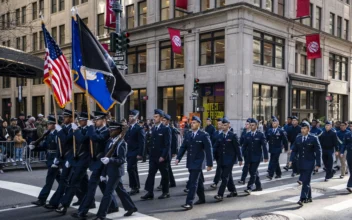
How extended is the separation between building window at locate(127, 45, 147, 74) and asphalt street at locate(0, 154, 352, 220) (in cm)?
2252

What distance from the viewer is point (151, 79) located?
109ft

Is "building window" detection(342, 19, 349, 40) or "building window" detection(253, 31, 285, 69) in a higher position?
"building window" detection(342, 19, 349, 40)

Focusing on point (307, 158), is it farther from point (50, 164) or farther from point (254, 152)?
point (50, 164)

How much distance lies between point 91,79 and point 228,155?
3864 mm

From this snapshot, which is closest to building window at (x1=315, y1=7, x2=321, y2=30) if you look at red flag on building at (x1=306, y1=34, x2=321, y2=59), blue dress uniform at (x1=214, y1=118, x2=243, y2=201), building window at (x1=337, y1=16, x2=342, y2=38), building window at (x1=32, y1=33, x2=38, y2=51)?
building window at (x1=337, y1=16, x2=342, y2=38)

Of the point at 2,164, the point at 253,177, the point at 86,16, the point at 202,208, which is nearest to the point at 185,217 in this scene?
the point at 202,208

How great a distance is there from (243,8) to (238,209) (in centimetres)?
2075

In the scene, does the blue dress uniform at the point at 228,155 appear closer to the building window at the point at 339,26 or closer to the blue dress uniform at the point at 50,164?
the blue dress uniform at the point at 50,164

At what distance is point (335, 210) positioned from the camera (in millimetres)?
8977

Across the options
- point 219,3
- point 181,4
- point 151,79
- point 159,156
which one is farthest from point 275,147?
point 151,79

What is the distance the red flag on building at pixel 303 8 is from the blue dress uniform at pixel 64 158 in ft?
83.3

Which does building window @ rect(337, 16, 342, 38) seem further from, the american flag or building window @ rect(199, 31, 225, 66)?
the american flag

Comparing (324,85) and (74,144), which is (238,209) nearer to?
(74,144)

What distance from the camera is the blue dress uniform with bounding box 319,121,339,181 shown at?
1338 centimetres
